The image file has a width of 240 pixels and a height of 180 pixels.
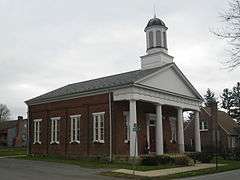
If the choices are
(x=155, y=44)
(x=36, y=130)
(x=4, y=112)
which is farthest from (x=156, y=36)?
(x=4, y=112)

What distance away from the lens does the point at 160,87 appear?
32.7 m

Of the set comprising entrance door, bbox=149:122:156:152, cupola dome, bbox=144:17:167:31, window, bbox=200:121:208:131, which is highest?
cupola dome, bbox=144:17:167:31

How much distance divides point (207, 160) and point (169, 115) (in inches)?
261

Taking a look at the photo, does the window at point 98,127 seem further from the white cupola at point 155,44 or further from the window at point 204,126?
the window at point 204,126

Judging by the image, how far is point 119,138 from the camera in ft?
100

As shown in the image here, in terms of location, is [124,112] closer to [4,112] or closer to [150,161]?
[150,161]

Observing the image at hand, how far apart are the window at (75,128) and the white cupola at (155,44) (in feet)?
25.7

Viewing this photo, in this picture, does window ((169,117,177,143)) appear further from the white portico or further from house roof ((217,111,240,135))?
house roof ((217,111,240,135))

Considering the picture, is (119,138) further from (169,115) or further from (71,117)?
(169,115)

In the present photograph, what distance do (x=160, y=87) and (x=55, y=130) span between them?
11127 millimetres

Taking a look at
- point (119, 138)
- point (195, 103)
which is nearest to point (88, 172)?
point (119, 138)

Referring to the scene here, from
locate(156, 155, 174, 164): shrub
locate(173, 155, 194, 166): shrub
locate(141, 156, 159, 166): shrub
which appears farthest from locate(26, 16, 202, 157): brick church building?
locate(173, 155, 194, 166): shrub

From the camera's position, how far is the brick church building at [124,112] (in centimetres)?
3052

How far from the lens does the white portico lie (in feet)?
99.6
